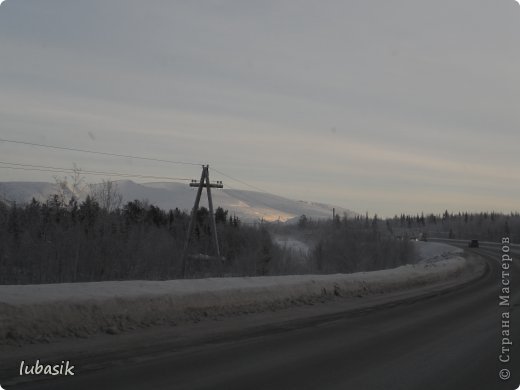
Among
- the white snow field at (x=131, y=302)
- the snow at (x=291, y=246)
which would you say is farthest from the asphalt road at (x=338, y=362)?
the snow at (x=291, y=246)

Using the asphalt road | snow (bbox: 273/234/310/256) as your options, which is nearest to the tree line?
the asphalt road

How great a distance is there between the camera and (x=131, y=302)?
31.2 ft

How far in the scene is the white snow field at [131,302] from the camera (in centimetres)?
798

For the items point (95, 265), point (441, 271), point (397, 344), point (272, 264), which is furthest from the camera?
point (272, 264)

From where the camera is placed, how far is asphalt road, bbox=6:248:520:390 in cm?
648

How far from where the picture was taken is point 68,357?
7191 mm

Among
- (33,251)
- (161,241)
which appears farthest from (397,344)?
(161,241)

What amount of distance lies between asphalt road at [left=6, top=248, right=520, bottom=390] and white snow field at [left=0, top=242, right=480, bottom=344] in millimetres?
1659

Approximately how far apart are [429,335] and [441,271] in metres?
16.4

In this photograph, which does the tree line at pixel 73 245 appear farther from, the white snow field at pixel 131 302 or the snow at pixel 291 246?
the snow at pixel 291 246

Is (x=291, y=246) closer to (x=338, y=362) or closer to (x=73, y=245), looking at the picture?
(x=73, y=245)

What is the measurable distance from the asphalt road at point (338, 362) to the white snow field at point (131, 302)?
166 cm

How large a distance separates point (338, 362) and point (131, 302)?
13.0 ft

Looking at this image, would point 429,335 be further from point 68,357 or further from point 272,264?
point 272,264
